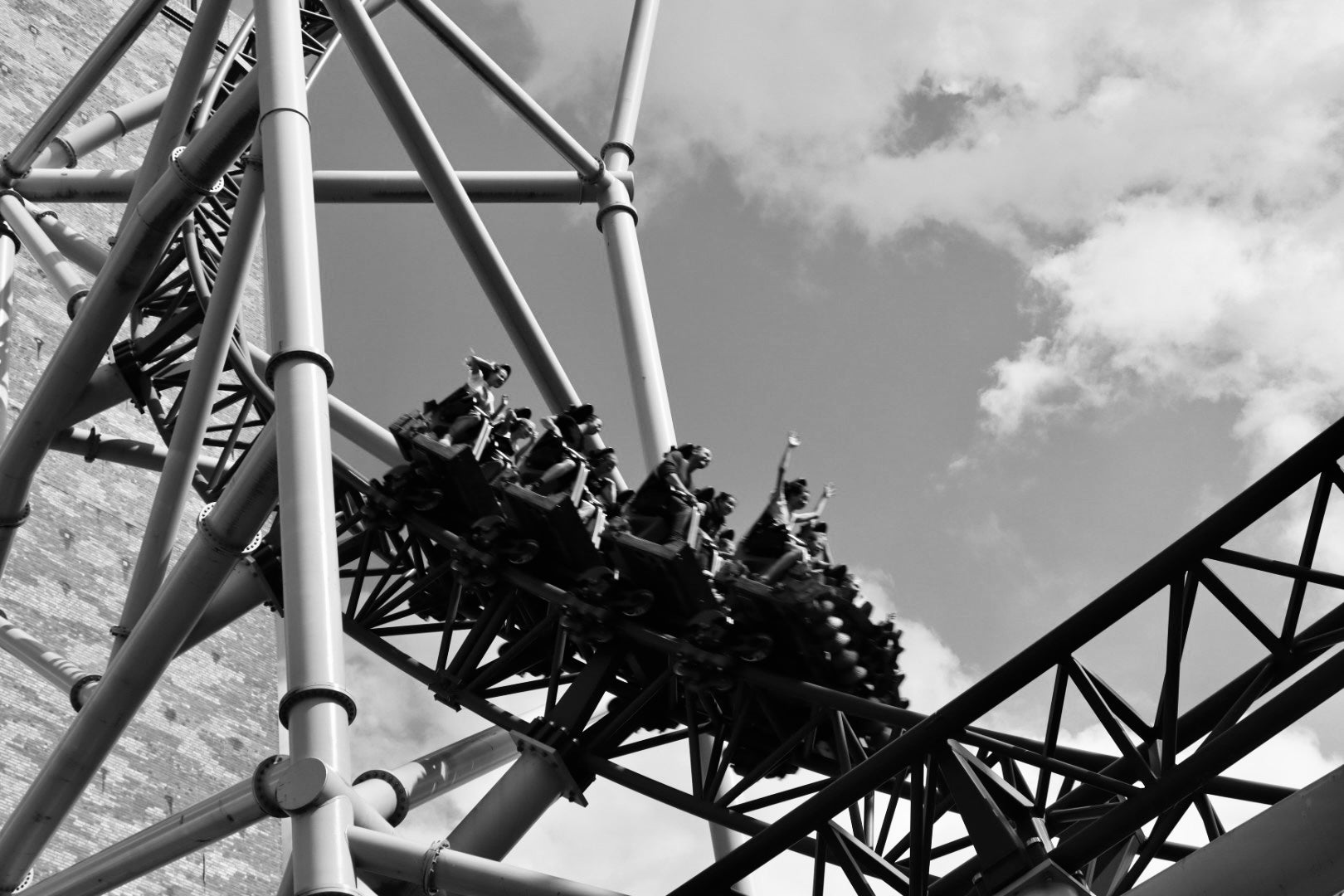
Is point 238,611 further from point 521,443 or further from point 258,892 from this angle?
point 258,892

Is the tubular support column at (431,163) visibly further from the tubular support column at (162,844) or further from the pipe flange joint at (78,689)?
the pipe flange joint at (78,689)

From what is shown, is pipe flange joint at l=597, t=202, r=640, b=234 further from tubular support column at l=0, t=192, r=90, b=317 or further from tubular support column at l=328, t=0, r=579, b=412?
tubular support column at l=0, t=192, r=90, b=317

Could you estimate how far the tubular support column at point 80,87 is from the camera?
13.4m

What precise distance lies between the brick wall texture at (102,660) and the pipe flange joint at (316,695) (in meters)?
8.91

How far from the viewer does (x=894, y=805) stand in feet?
26.1

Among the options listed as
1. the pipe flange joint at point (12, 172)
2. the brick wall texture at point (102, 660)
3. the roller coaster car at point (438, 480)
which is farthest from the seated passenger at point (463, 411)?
the brick wall texture at point (102, 660)

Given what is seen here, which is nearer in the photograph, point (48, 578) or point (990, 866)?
point (990, 866)

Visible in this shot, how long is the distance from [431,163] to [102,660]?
310 inches

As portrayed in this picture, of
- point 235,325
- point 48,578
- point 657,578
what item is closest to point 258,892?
point 48,578

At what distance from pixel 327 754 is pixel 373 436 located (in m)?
4.96

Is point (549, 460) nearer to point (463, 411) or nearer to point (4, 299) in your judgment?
point (463, 411)

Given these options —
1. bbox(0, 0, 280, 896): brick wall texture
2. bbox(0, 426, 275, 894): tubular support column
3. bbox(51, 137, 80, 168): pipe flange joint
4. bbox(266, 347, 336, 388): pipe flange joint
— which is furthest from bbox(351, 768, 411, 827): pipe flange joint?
bbox(51, 137, 80, 168): pipe flange joint

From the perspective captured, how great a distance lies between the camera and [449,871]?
24.9 ft

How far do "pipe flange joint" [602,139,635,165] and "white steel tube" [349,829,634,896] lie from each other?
6.72 meters
